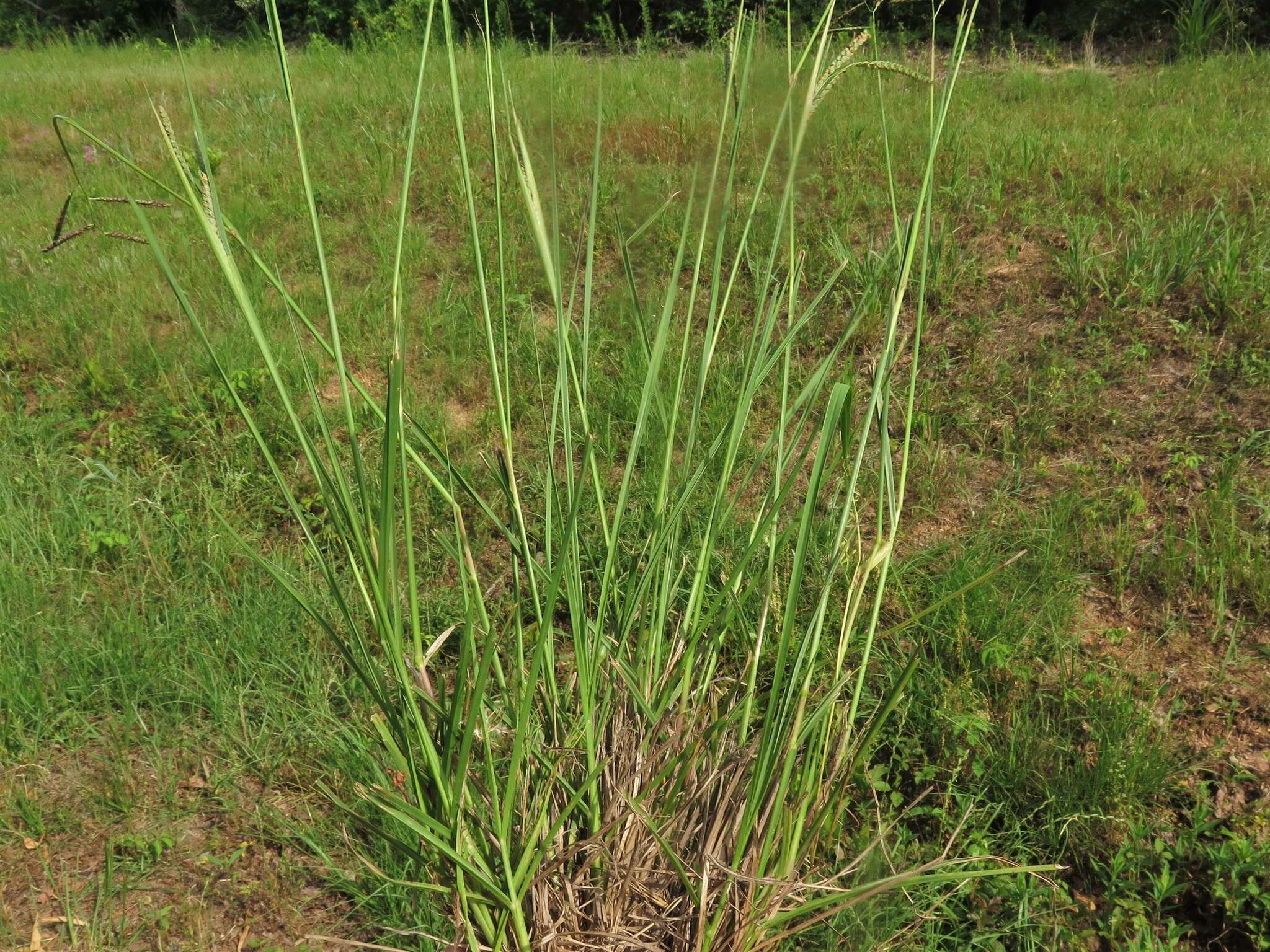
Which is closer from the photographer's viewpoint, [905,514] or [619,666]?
[619,666]

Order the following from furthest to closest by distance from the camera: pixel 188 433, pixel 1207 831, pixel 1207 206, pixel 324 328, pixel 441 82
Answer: pixel 441 82
pixel 324 328
pixel 1207 206
pixel 188 433
pixel 1207 831

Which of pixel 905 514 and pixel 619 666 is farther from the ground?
pixel 619 666

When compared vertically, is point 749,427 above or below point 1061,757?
above

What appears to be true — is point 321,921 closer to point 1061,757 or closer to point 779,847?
point 779,847

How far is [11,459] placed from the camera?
338cm

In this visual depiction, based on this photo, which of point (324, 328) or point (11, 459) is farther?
point (324, 328)

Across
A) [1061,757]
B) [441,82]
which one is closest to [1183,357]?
[1061,757]

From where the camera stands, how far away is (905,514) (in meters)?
→ 3.01

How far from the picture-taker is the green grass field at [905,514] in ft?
7.00

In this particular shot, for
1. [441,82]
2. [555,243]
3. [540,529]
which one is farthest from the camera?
[441,82]

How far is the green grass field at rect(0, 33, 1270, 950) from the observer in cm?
213

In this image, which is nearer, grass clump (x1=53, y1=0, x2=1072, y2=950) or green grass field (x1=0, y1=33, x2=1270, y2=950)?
grass clump (x1=53, y1=0, x2=1072, y2=950)

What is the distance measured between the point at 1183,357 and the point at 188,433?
10.8ft

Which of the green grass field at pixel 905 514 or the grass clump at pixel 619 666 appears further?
the green grass field at pixel 905 514
